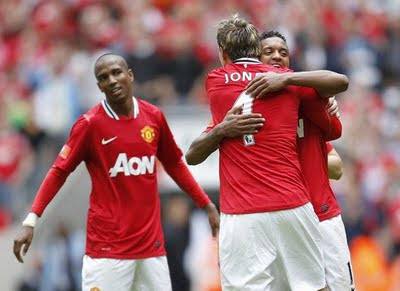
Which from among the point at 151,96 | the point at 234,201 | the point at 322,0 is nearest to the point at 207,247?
the point at 151,96

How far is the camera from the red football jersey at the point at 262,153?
28.0ft

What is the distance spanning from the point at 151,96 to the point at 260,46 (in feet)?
29.9

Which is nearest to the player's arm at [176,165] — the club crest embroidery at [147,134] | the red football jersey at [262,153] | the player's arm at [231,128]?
the club crest embroidery at [147,134]

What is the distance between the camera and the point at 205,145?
29.1ft

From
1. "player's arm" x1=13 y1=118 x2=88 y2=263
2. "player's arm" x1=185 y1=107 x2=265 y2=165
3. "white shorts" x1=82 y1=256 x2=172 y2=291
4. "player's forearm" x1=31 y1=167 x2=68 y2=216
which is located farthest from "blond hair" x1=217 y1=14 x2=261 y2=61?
"white shorts" x1=82 y1=256 x2=172 y2=291

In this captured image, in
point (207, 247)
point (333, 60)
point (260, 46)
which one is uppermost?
point (333, 60)

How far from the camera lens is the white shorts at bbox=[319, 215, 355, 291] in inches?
356

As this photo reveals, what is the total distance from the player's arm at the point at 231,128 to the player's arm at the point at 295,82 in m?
0.17

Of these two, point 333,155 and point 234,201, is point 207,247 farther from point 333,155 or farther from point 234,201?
point 234,201

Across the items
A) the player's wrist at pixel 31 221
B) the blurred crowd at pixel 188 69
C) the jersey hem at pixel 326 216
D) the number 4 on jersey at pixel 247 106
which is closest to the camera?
the number 4 on jersey at pixel 247 106

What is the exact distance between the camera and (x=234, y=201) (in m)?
8.61

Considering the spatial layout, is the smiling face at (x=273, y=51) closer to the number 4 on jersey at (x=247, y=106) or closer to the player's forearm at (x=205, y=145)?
the number 4 on jersey at (x=247, y=106)

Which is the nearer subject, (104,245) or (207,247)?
(104,245)

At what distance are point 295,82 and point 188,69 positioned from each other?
9.75 metres
